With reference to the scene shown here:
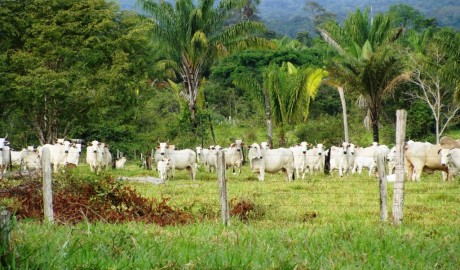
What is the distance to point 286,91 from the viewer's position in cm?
3353

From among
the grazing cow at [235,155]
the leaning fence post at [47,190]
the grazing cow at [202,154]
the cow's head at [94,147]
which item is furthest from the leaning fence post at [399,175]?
the grazing cow at [202,154]

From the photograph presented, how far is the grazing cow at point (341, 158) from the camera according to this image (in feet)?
88.7

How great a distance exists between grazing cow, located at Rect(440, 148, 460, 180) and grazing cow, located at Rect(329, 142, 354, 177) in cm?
519

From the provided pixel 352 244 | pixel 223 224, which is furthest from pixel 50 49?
pixel 352 244

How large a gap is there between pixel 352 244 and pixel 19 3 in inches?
986

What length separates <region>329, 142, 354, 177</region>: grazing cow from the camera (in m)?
27.0

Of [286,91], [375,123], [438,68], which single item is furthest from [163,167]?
[438,68]

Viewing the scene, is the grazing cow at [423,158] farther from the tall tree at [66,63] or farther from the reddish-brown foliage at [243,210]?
the tall tree at [66,63]

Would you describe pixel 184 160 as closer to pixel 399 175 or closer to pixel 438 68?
pixel 438 68

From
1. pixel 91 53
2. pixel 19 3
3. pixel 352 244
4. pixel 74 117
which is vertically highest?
pixel 19 3

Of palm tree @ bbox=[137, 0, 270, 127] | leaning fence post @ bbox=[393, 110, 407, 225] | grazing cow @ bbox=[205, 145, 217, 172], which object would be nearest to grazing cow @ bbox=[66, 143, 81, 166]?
grazing cow @ bbox=[205, 145, 217, 172]

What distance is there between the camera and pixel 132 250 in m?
6.57

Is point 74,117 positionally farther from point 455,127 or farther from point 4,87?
point 455,127

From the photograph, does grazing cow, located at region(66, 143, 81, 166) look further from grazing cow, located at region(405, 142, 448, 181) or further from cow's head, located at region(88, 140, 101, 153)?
grazing cow, located at region(405, 142, 448, 181)
